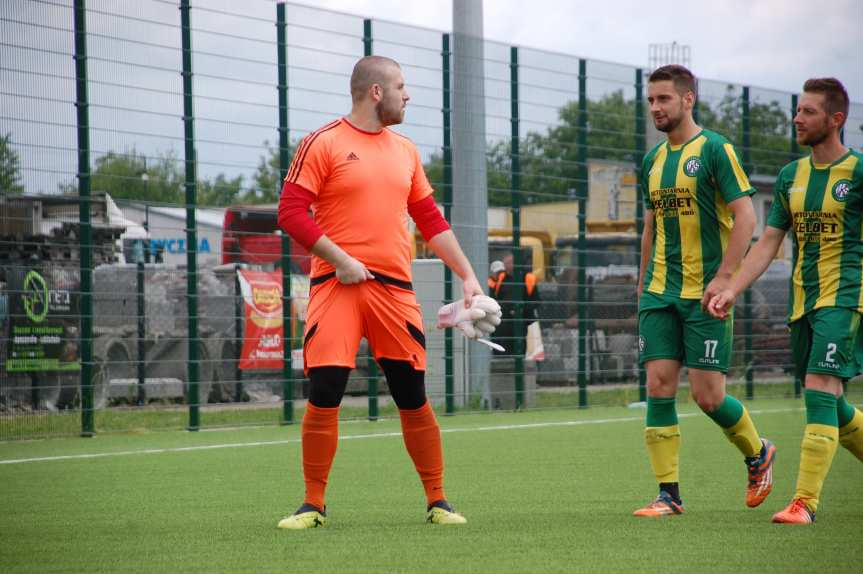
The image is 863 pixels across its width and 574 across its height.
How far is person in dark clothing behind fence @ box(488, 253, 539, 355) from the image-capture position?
1586 centimetres

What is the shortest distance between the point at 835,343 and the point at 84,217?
8.00 meters

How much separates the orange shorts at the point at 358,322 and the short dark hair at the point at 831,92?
2.29 meters

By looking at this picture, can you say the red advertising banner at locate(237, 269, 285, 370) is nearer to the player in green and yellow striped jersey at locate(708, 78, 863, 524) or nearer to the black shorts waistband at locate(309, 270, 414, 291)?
the black shorts waistband at locate(309, 270, 414, 291)

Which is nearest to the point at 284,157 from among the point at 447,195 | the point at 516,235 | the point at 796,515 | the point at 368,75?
the point at 447,195

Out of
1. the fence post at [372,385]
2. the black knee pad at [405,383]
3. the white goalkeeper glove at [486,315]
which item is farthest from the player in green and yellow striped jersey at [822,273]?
the fence post at [372,385]

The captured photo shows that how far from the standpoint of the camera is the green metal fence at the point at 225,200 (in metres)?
11.9

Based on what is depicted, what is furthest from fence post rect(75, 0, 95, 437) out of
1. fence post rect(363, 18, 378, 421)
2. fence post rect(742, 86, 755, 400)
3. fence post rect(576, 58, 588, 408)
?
fence post rect(742, 86, 755, 400)

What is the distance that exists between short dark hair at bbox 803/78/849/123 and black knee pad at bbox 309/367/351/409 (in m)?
2.73

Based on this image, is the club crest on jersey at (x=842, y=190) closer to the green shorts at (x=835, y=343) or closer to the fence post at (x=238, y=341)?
the green shorts at (x=835, y=343)

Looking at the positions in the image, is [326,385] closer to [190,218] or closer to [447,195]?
[190,218]

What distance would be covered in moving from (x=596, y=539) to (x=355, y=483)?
2.83 m

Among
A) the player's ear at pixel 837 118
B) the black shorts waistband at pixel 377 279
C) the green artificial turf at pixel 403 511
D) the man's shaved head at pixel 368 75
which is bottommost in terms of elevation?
the green artificial turf at pixel 403 511

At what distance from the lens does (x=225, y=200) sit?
1337 centimetres

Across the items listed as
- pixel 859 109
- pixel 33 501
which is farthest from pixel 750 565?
pixel 859 109
